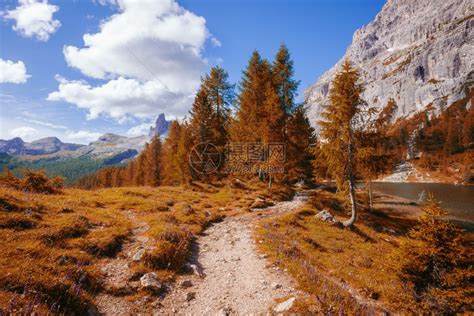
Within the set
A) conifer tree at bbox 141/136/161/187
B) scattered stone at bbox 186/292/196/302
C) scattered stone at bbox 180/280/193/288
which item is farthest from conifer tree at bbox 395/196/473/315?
conifer tree at bbox 141/136/161/187

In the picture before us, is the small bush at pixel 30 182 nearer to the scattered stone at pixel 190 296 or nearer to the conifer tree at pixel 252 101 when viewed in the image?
the scattered stone at pixel 190 296

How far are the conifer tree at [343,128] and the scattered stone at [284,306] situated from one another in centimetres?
1373

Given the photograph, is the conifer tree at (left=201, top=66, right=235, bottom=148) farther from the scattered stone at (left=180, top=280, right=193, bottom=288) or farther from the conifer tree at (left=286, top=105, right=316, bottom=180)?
the scattered stone at (left=180, top=280, right=193, bottom=288)

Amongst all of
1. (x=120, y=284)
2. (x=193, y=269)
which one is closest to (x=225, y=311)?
(x=193, y=269)

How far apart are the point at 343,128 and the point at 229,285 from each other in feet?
48.3

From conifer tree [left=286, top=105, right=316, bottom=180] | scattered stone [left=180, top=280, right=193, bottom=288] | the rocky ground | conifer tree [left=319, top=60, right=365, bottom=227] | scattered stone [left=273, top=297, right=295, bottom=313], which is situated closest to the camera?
scattered stone [left=273, top=297, right=295, bottom=313]

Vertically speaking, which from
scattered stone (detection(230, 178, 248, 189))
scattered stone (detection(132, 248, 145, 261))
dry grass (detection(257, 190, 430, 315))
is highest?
scattered stone (detection(230, 178, 248, 189))

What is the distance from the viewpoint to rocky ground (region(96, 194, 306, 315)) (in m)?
5.83

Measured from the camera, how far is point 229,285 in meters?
7.23

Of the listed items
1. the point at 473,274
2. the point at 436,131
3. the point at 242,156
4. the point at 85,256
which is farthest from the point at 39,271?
the point at 436,131

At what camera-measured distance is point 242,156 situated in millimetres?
28188

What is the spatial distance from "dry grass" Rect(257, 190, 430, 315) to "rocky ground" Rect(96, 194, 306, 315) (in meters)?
0.74

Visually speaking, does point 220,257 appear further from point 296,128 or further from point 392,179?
point 392,179

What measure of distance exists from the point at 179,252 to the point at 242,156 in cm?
1999
